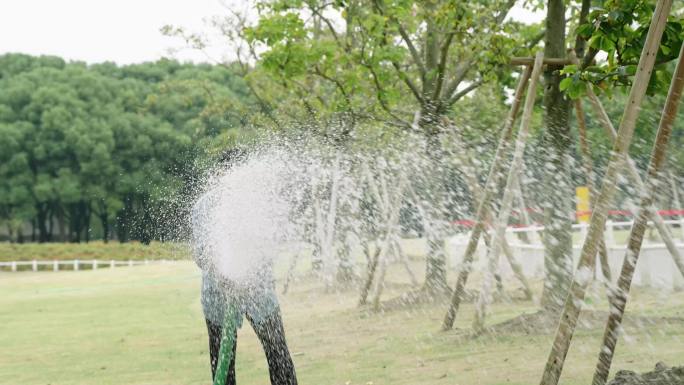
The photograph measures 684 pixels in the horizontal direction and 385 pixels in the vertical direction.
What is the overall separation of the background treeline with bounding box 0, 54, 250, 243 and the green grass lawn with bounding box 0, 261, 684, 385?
105 feet

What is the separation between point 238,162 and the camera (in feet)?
22.5

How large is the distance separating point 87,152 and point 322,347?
42503 millimetres

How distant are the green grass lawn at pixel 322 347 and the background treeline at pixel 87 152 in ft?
105

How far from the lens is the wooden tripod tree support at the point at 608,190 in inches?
235

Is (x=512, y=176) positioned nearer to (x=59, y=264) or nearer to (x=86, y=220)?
(x=59, y=264)

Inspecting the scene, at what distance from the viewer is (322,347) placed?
33.1 feet

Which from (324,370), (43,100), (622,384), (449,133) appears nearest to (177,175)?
(43,100)

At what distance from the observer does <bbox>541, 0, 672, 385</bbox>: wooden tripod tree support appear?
5961 millimetres

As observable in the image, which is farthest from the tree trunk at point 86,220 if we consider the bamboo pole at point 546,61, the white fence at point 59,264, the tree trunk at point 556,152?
the bamboo pole at point 546,61

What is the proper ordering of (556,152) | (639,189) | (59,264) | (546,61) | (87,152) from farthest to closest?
(87,152) → (59,264) → (556,152) → (546,61) → (639,189)

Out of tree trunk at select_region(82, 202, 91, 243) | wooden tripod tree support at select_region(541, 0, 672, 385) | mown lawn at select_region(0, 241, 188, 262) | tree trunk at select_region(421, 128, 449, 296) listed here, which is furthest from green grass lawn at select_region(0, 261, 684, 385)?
tree trunk at select_region(82, 202, 91, 243)

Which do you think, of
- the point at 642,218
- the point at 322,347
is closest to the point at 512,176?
the point at 642,218

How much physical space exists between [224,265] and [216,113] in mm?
18723

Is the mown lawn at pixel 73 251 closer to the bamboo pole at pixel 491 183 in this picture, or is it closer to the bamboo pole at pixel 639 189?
the bamboo pole at pixel 491 183
